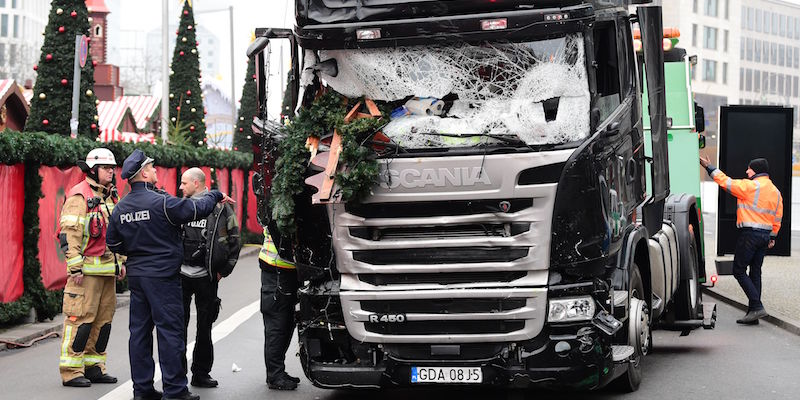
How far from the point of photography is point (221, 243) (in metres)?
9.74

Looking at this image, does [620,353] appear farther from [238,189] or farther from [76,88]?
[238,189]

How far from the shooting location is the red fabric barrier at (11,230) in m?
13.5

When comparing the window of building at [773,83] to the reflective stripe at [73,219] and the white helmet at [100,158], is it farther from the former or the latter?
the reflective stripe at [73,219]

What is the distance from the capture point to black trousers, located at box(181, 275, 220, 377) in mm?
9852

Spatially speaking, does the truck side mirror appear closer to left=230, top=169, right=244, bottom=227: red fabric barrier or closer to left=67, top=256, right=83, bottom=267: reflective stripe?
left=67, top=256, right=83, bottom=267: reflective stripe

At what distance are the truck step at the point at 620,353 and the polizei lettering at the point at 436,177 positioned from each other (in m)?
1.55

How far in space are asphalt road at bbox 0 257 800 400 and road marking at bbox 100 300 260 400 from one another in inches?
0.4

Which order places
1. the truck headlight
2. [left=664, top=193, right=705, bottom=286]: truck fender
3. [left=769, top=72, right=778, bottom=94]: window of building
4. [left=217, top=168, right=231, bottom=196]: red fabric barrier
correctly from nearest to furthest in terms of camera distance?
the truck headlight → [left=664, top=193, right=705, bottom=286]: truck fender → [left=217, top=168, right=231, bottom=196]: red fabric barrier → [left=769, top=72, right=778, bottom=94]: window of building

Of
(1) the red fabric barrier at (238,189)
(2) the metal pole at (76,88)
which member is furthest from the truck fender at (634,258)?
(1) the red fabric barrier at (238,189)

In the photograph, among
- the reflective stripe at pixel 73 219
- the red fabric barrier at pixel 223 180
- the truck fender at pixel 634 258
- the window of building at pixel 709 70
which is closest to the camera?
the truck fender at pixel 634 258

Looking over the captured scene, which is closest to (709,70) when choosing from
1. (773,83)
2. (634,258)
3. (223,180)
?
(773,83)

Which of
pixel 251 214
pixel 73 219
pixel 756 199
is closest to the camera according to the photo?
pixel 73 219

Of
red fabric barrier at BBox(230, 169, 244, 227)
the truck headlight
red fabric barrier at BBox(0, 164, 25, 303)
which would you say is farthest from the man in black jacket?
red fabric barrier at BBox(230, 169, 244, 227)

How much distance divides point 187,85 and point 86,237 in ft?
82.0
